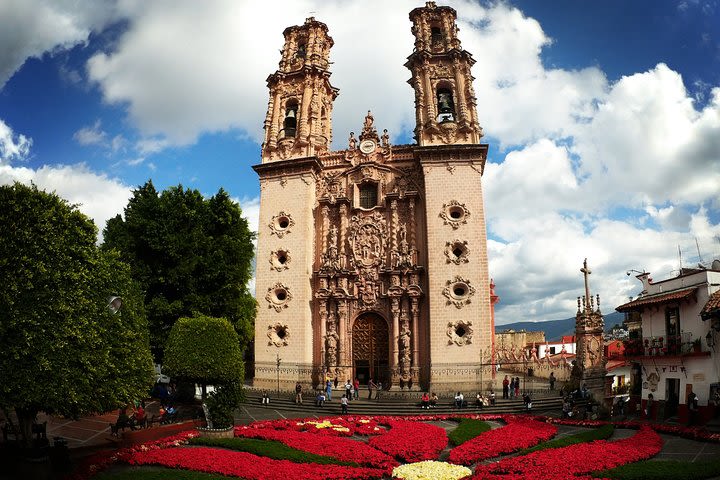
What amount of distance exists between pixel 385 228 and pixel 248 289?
30.9 ft

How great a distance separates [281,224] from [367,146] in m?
7.77

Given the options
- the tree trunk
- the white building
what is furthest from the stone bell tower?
the tree trunk

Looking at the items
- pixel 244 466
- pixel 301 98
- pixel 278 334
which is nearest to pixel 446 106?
→ pixel 301 98

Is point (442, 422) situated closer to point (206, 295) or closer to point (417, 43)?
point (206, 295)

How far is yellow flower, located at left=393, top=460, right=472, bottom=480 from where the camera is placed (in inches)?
485

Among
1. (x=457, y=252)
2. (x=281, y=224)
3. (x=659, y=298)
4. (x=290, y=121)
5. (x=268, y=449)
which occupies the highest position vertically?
(x=290, y=121)

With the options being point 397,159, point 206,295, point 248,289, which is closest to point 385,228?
point 397,159

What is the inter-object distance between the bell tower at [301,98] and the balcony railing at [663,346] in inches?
873

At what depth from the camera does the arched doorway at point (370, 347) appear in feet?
101

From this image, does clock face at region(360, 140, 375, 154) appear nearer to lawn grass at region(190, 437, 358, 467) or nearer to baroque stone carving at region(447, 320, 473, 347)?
baroque stone carving at region(447, 320, 473, 347)

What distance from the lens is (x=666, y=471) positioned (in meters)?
12.0

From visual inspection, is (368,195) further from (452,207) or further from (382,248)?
(452,207)

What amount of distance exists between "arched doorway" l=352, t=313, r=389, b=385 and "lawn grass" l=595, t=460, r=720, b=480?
1886 centimetres

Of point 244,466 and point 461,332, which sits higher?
point 461,332
